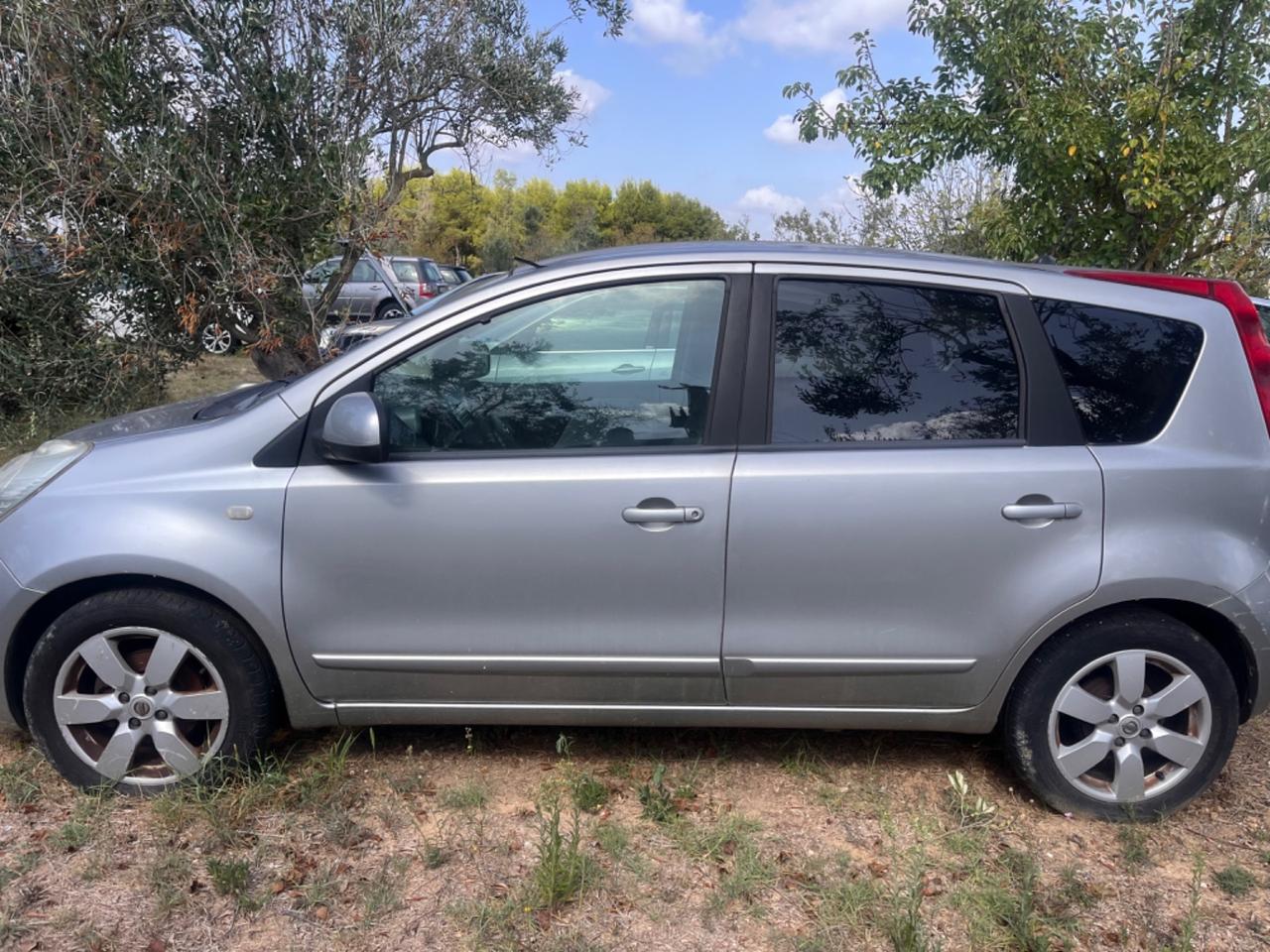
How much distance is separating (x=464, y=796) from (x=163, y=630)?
106 cm

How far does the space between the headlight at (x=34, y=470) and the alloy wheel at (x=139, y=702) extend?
1.70 feet

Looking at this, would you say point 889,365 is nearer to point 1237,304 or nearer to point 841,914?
point 1237,304

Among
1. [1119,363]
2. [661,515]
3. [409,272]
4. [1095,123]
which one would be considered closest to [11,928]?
[661,515]

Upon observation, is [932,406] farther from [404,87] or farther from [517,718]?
[404,87]

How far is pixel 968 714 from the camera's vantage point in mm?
3227

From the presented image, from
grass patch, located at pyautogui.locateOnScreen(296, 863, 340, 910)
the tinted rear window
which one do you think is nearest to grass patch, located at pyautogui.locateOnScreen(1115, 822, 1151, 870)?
the tinted rear window

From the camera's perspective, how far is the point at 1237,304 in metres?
3.26

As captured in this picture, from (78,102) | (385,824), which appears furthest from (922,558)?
(78,102)

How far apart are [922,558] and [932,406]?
18.9 inches

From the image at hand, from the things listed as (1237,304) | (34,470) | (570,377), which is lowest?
(34,470)

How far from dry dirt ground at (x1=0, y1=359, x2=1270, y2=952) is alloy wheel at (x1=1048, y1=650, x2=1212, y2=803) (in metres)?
0.16

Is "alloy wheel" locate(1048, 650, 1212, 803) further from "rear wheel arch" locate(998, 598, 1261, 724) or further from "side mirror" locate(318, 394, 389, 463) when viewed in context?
"side mirror" locate(318, 394, 389, 463)

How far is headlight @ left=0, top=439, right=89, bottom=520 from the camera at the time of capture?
10.6 feet

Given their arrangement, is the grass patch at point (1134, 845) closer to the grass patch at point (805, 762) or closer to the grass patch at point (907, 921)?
the grass patch at point (907, 921)
